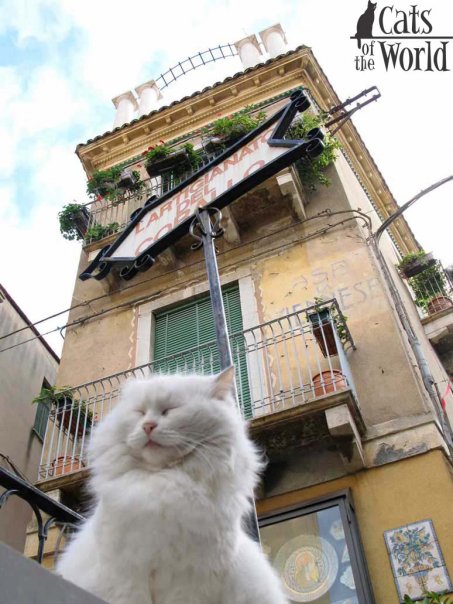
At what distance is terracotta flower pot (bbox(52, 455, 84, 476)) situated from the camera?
6.90 metres

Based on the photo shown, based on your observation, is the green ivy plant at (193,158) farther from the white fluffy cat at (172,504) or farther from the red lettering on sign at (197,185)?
the white fluffy cat at (172,504)

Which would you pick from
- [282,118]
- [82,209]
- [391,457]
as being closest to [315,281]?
[391,457]

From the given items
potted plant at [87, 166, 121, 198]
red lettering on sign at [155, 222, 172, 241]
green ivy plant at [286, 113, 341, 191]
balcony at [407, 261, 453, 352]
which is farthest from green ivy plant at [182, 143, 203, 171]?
red lettering on sign at [155, 222, 172, 241]

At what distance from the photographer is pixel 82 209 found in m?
11.6

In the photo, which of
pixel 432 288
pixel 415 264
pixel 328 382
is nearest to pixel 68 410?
pixel 328 382

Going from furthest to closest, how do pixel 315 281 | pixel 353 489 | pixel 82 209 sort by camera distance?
pixel 82 209, pixel 315 281, pixel 353 489

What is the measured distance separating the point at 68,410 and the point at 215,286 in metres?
4.75

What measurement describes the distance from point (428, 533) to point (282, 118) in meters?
4.18

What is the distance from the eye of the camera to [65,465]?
22.9 feet

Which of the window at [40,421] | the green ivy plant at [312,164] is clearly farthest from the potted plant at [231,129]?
the window at [40,421]

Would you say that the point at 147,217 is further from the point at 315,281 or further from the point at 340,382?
the point at 315,281

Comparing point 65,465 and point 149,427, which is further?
point 65,465

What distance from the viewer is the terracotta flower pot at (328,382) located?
6.32m

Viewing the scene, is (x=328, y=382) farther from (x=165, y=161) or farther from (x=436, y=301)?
(x=165, y=161)
